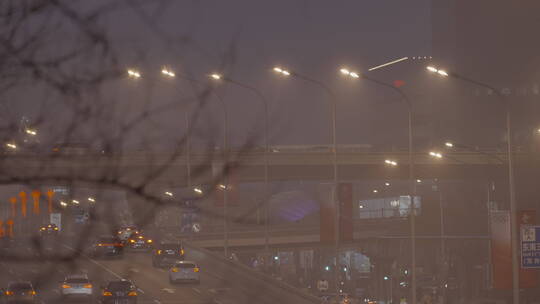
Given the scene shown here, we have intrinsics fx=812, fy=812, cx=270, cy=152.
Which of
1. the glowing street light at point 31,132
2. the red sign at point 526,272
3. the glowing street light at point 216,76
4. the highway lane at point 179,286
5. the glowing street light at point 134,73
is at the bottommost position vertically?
the highway lane at point 179,286

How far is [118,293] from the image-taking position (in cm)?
3753

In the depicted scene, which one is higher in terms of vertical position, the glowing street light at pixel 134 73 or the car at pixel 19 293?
the glowing street light at pixel 134 73

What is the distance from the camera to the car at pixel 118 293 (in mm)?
37219

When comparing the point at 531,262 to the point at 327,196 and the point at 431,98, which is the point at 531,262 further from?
the point at 431,98

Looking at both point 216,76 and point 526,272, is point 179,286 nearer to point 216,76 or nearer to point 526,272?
point 526,272

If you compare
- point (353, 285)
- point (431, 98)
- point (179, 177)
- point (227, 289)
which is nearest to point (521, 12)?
point (431, 98)

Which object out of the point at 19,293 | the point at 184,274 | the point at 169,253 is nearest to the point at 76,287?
the point at 19,293

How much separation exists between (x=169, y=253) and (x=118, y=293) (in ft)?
60.9

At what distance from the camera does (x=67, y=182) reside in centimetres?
642

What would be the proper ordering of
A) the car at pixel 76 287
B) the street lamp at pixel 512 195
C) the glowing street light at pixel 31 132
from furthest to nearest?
the car at pixel 76 287 → the street lamp at pixel 512 195 → the glowing street light at pixel 31 132

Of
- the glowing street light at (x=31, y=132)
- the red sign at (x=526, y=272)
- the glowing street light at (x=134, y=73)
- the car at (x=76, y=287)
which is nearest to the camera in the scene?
the glowing street light at (x=31, y=132)

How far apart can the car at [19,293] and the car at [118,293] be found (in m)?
5.41

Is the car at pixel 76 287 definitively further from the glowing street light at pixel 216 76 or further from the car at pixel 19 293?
the glowing street light at pixel 216 76

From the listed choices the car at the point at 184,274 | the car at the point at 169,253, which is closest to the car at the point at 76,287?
the car at the point at 184,274
